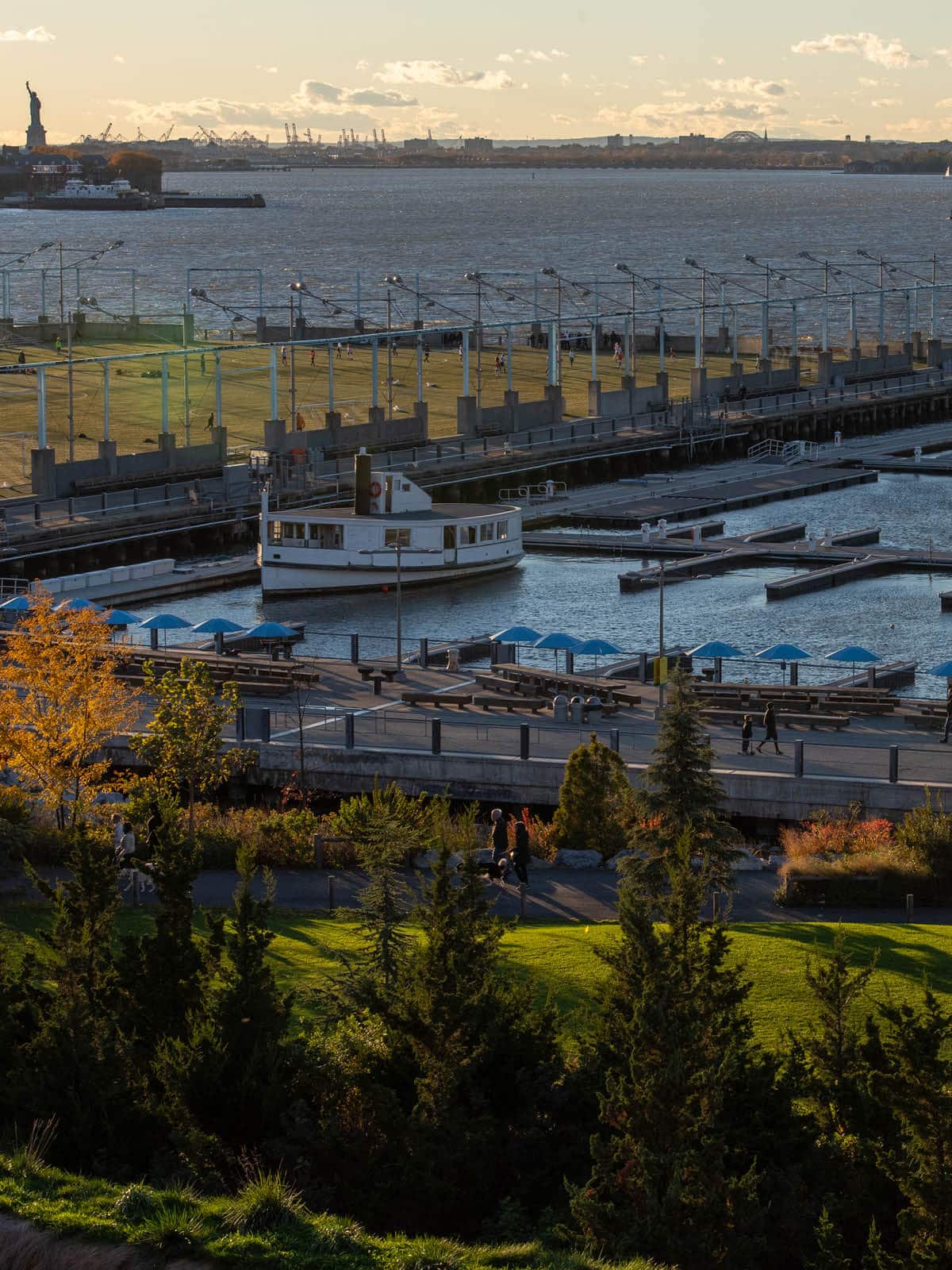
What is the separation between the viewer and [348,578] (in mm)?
60688

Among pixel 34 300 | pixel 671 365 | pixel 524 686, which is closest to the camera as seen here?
pixel 524 686

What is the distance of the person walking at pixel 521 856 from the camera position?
2888 centimetres

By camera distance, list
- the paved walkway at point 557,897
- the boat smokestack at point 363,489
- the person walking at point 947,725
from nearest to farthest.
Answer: the paved walkway at point 557,897
the person walking at point 947,725
the boat smokestack at point 363,489

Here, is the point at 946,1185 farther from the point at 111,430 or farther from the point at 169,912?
the point at 111,430

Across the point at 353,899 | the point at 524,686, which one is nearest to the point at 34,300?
the point at 524,686

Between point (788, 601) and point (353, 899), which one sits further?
point (788, 601)

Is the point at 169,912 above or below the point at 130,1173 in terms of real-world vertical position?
above

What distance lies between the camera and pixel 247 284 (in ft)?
646

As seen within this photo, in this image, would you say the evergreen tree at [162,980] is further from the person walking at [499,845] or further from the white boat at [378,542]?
the white boat at [378,542]

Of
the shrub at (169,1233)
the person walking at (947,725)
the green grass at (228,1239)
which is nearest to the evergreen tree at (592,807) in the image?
the person walking at (947,725)

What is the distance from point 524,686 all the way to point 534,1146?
23545 millimetres

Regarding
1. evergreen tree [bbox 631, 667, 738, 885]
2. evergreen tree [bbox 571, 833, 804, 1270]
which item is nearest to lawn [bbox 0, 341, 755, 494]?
evergreen tree [bbox 631, 667, 738, 885]

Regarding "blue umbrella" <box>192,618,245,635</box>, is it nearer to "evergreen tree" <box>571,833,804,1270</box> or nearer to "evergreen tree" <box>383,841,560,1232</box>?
"evergreen tree" <box>383,841,560,1232</box>

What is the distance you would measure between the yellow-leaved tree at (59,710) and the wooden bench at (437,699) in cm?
Result: 725
